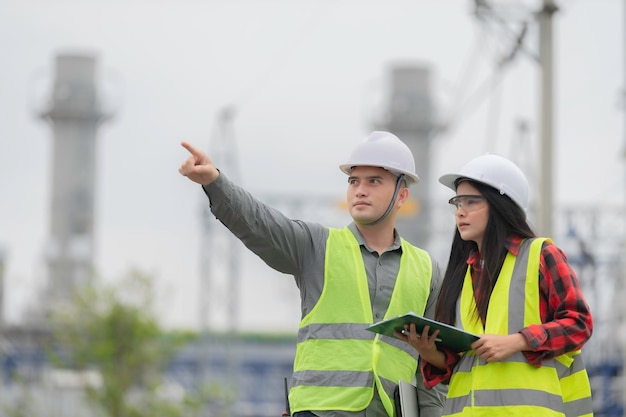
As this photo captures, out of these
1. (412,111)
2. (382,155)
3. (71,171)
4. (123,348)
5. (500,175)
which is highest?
(412,111)

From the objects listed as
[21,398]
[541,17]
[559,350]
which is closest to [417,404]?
[559,350]

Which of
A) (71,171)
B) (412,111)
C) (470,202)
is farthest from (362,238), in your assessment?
(412,111)

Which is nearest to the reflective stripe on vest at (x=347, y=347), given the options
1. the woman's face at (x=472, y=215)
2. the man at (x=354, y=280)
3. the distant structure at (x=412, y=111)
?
the man at (x=354, y=280)

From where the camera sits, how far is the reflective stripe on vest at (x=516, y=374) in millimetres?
Result: 5129

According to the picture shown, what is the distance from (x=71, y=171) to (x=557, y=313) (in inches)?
1935

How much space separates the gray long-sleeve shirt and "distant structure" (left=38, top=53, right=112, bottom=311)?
152 feet

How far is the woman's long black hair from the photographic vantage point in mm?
5340

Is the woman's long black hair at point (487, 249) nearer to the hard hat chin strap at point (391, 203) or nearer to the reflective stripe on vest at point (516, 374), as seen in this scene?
the reflective stripe on vest at point (516, 374)

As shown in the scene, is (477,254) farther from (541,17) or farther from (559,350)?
(541,17)

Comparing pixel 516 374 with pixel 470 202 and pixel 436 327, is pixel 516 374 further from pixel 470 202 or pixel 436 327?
pixel 470 202

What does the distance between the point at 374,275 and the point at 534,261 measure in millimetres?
847

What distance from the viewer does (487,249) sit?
212 inches

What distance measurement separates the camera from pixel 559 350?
510cm

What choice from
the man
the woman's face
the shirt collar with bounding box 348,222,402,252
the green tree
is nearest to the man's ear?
the man
